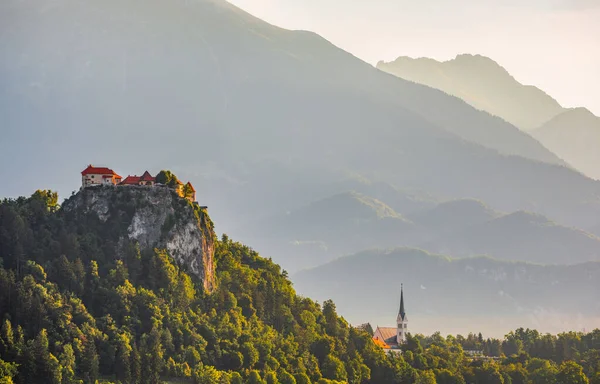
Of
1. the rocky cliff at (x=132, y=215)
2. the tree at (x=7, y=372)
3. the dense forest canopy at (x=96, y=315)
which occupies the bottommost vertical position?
the tree at (x=7, y=372)

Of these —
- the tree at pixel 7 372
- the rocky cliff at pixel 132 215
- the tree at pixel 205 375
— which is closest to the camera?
the tree at pixel 7 372

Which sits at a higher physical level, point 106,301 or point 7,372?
point 106,301

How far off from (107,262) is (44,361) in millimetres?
29028

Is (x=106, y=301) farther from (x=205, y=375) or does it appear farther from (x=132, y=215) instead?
(x=132, y=215)

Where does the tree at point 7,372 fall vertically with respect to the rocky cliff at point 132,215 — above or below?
below

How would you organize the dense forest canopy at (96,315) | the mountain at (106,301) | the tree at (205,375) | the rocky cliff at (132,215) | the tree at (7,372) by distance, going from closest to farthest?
the tree at (7,372)
the dense forest canopy at (96,315)
the mountain at (106,301)
the tree at (205,375)
the rocky cliff at (132,215)


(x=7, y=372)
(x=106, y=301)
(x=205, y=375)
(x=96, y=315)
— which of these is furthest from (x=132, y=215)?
(x=7, y=372)

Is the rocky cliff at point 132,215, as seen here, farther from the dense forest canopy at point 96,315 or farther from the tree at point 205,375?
the tree at point 205,375

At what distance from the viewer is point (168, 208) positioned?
19938 centimetres

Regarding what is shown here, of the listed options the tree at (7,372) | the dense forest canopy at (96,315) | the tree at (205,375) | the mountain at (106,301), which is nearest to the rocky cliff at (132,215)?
the mountain at (106,301)

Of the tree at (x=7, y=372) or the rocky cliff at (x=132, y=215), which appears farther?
the rocky cliff at (x=132, y=215)

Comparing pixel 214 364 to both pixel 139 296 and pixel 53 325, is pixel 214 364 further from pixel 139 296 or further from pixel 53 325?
pixel 53 325

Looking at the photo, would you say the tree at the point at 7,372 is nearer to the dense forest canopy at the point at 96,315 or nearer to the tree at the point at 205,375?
the dense forest canopy at the point at 96,315

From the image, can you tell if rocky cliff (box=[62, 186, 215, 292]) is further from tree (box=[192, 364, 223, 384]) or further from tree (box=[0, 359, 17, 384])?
tree (box=[0, 359, 17, 384])
